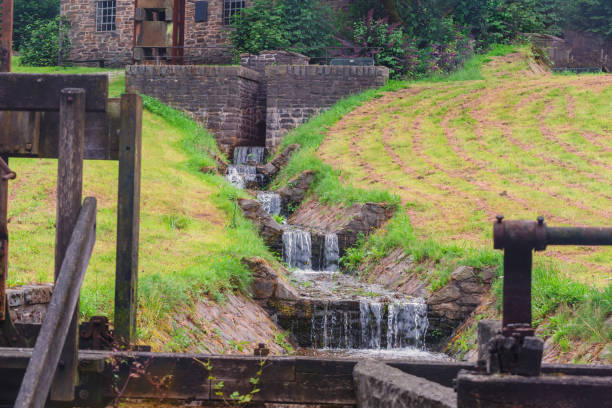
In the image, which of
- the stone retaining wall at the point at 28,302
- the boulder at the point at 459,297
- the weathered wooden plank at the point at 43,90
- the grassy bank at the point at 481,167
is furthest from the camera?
the boulder at the point at 459,297

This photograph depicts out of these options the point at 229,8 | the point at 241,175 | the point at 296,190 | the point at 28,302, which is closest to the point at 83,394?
the point at 28,302

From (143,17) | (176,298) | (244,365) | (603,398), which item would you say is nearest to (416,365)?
(244,365)

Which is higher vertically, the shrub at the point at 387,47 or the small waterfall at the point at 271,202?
the shrub at the point at 387,47

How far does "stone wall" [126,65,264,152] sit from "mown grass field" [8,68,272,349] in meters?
3.14

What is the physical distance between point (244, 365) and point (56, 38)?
3202 centimetres

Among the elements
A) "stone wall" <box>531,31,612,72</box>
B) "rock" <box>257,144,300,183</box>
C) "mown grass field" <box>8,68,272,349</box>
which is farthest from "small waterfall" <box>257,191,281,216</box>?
"stone wall" <box>531,31,612,72</box>

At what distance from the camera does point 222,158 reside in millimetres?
22734

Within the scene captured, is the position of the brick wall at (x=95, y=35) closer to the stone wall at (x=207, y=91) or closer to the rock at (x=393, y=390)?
the stone wall at (x=207, y=91)

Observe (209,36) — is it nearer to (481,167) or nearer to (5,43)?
(481,167)

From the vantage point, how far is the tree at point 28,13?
37.7 metres

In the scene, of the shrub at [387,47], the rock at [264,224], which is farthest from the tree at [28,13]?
the rock at [264,224]

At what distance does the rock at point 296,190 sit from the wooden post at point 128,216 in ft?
42.5

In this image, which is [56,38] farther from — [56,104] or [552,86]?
[56,104]

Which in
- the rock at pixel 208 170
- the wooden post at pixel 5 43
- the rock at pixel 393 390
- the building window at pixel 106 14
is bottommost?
the rock at pixel 208 170
